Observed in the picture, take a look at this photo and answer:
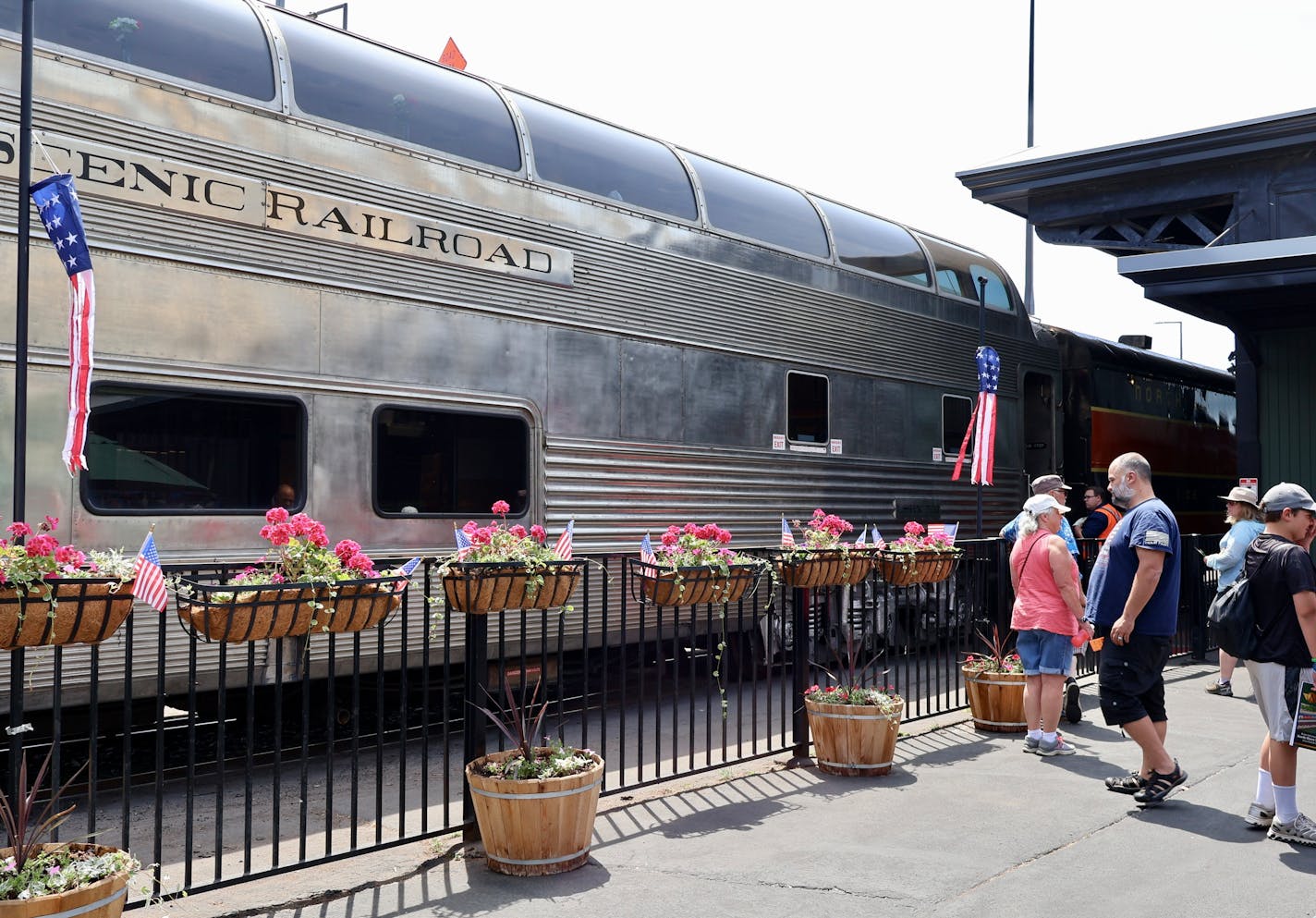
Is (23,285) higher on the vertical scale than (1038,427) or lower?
higher

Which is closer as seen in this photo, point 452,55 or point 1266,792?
point 1266,792

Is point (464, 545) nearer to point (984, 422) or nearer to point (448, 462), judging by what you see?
point (448, 462)

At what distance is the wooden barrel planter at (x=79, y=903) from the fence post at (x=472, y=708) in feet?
5.95

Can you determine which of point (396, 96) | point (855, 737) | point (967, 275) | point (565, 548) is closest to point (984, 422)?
point (967, 275)

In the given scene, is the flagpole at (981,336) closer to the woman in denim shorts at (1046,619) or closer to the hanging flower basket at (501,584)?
the woman in denim shorts at (1046,619)

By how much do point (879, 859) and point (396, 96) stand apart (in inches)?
216

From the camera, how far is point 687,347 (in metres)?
9.30

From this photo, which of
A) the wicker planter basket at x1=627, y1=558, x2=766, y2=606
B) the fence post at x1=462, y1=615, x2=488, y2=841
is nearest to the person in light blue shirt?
the wicker planter basket at x1=627, y1=558, x2=766, y2=606

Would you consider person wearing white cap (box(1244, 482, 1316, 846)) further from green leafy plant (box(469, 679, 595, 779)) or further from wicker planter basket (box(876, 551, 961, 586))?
green leafy plant (box(469, 679, 595, 779))

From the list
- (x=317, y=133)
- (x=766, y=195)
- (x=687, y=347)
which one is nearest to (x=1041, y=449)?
(x=766, y=195)

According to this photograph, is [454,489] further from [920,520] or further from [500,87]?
[920,520]

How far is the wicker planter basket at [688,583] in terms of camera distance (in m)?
5.98

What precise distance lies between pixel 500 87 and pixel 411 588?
11.9 ft

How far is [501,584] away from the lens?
16.9 feet
